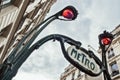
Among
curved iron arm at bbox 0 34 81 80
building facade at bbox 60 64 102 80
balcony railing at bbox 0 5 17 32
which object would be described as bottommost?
curved iron arm at bbox 0 34 81 80

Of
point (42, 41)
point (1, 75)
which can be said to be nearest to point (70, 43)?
point (42, 41)

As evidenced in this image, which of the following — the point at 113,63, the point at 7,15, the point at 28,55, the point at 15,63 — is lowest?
the point at 15,63

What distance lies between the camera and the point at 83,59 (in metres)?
4.03

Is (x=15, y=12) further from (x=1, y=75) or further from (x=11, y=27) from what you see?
(x=1, y=75)

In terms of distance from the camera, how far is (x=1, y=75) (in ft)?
10.4

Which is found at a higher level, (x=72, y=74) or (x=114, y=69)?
(x=72, y=74)

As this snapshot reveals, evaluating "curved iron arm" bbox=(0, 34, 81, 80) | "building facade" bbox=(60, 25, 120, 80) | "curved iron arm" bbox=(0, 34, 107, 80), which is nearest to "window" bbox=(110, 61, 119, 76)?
"building facade" bbox=(60, 25, 120, 80)

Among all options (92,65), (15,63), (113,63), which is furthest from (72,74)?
(15,63)

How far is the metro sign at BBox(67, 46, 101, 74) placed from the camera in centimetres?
391

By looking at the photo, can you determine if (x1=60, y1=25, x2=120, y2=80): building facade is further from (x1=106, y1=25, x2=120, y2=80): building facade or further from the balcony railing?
the balcony railing

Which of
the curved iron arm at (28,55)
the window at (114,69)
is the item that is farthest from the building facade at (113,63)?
the curved iron arm at (28,55)

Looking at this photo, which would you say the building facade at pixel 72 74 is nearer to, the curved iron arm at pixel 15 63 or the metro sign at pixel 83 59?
the metro sign at pixel 83 59

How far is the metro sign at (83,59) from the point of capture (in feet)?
12.8

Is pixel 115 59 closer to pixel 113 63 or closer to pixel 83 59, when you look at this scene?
pixel 113 63
